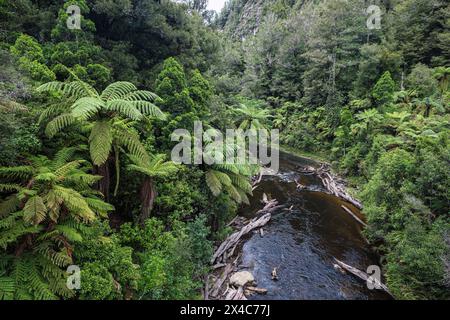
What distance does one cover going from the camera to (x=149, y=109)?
6703mm

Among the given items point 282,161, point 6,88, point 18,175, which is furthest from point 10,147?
point 282,161

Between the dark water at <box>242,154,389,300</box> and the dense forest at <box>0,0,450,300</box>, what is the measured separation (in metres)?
0.94

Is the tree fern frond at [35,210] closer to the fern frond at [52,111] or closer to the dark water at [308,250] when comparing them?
the fern frond at [52,111]

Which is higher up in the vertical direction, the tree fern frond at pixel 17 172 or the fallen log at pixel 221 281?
the tree fern frond at pixel 17 172

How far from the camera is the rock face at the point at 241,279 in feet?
25.8

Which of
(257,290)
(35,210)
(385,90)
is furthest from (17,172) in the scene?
(385,90)

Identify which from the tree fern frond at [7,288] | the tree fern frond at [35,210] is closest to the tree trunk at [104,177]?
the tree fern frond at [35,210]

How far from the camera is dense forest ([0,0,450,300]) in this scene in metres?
4.58

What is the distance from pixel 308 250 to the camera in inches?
380

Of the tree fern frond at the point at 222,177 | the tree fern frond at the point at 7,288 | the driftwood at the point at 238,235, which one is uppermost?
the tree fern frond at the point at 222,177

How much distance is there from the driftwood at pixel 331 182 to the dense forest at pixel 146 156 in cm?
97

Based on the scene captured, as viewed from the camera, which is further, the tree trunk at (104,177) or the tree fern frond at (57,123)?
the tree trunk at (104,177)

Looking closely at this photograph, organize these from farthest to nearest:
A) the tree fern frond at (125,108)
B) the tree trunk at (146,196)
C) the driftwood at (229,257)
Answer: the driftwood at (229,257), the tree trunk at (146,196), the tree fern frond at (125,108)
